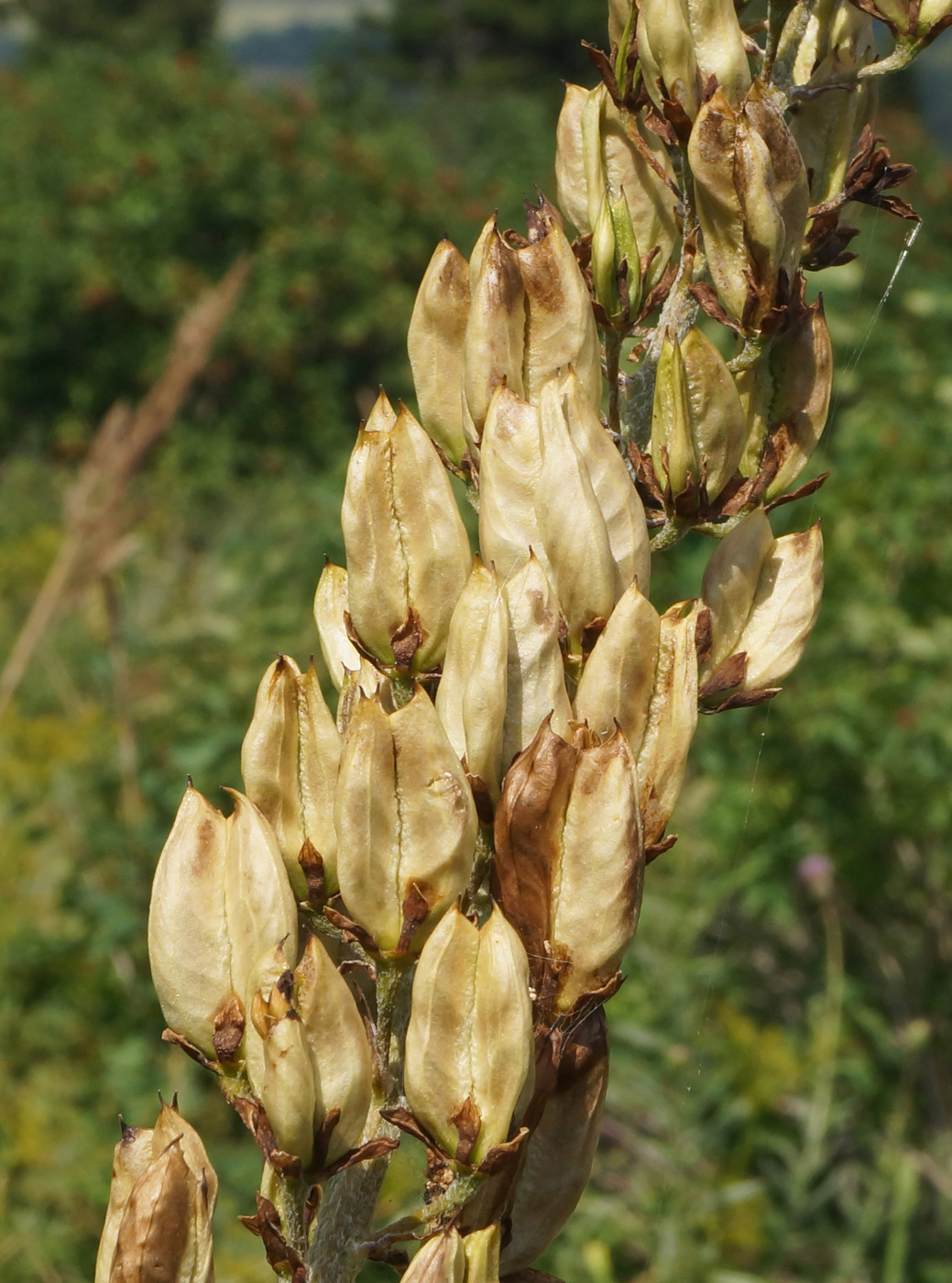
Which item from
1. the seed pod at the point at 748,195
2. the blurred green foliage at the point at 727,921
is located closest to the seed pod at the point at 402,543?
the seed pod at the point at 748,195

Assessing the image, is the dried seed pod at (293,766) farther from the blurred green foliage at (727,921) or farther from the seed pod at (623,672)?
the blurred green foliage at (727,921)

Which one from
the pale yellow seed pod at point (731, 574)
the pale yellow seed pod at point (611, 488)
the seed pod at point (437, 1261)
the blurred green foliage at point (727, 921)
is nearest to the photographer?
the seed pod at point (437, 1261)

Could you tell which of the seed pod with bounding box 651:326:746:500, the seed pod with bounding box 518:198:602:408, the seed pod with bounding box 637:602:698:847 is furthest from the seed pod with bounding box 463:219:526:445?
the seed pod with bounding box 637:602:698:847

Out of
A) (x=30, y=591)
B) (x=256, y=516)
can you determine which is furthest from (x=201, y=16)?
(x=30, y=591)

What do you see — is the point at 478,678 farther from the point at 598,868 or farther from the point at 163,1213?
the point at 163,1213

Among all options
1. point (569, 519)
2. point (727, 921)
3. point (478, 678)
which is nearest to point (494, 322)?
point (569, 519)

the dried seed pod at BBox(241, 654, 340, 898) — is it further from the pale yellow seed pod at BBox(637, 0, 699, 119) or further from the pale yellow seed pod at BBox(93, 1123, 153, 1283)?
the pale yellow seed pod at BBox(637, 0, 699, 119)
